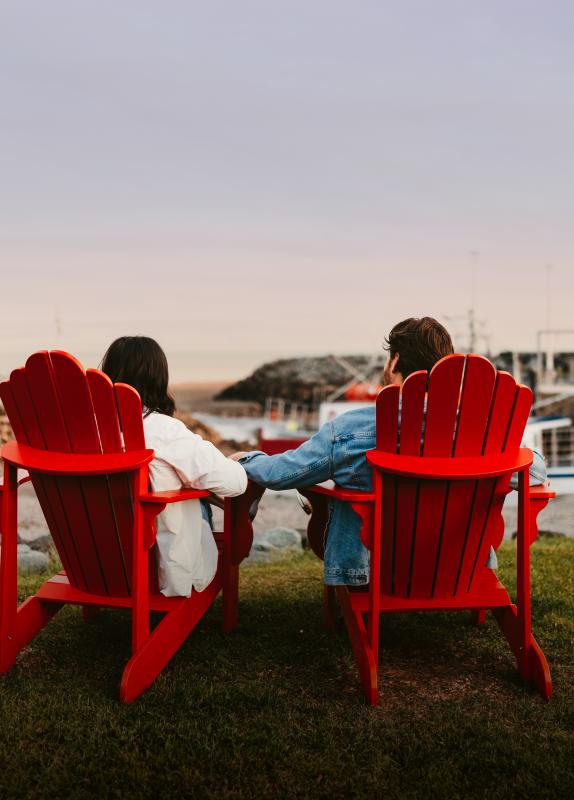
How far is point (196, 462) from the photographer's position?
3.05 m

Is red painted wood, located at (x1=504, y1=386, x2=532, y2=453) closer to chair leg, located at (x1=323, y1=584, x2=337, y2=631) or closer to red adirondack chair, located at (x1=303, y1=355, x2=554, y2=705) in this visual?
red adirondack chair, located at (x1=303, y1=355, x2=554, y2=705)

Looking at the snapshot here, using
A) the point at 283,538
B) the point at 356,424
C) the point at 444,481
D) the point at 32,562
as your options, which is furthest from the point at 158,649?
the point at 283,538

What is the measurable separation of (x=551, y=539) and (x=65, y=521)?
5808mm

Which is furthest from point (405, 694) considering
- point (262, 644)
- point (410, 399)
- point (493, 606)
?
point (410, 399)

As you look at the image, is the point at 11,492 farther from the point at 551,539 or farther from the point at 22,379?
the point at 551,539

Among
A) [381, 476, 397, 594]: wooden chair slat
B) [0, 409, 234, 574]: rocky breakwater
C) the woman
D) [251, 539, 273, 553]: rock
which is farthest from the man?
[251, 539, 273, 553]: rock

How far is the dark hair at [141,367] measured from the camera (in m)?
3.19

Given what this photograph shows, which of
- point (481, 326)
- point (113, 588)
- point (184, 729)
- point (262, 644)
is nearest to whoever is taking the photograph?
point (184, 729)

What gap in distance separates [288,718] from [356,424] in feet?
3.93

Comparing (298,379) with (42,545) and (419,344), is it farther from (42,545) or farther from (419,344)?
(419,344)

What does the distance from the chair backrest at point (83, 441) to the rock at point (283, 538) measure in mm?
4545

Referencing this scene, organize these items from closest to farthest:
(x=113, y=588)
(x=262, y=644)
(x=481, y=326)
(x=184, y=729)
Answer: (x=184, y=729), (x=113, y=588), (x=262, y=644), (x=481, y=326)

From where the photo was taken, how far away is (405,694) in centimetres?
301

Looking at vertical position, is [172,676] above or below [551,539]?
above
